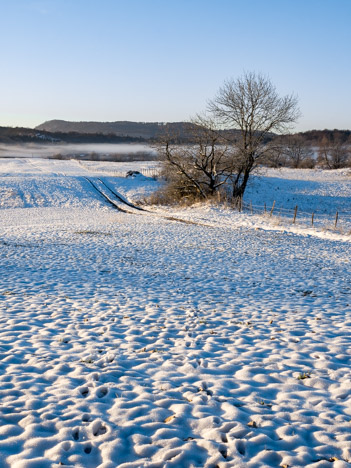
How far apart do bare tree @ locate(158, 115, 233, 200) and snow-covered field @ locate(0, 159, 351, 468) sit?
21.3 m

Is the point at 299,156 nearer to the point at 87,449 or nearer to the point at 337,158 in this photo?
the point at 337,158

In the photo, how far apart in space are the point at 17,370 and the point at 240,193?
3755cm

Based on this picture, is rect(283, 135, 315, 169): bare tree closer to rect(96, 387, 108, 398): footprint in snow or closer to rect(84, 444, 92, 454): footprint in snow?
rect(96, 387, 108, 398): footprint in snow

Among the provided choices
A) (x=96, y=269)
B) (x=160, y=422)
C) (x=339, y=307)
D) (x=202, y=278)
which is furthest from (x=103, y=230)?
(x=160, y=422)

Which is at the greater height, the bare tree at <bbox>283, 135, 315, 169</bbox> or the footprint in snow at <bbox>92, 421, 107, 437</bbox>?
the bare tree at <bbox>283, 135, 315, 169</bbox>

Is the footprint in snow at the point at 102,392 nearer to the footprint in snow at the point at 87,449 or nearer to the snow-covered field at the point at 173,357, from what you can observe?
the snow-covered field at the point at 173,357

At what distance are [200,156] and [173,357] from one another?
111 ft

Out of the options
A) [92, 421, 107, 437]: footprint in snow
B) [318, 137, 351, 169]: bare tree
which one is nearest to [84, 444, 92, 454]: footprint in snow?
[92, 421, 107, 437]: footprint in snow

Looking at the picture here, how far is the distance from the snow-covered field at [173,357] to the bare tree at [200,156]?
21.3 metres

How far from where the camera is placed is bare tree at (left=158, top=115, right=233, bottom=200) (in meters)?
38.5

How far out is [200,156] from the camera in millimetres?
39344

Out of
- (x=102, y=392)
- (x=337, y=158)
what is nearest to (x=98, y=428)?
(x=102, y=392)

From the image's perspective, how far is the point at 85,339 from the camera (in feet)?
25.9

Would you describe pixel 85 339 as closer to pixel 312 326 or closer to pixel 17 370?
pixel 17 370
